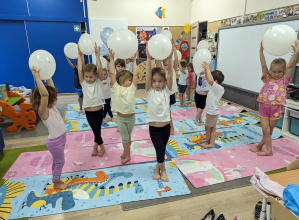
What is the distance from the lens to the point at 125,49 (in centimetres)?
200

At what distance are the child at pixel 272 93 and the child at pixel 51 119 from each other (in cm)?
231

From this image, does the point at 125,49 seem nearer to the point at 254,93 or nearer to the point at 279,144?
the point at 279,144

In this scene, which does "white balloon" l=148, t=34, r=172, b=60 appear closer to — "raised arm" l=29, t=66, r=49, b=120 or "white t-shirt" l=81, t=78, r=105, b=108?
"white t-shirt" l=81, t=78, r=105, b=108

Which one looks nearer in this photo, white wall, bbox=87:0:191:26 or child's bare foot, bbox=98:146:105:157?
child's bare foot, bbox=98:146:105:157

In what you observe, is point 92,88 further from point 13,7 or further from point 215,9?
point 13,7

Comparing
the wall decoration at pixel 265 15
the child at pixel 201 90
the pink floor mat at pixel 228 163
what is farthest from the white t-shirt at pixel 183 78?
the pink floor mat at pixel 228 163

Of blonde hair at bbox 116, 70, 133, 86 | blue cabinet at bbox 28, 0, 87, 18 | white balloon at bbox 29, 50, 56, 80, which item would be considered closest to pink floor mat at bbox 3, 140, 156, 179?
blonde hair at bbox 116, 70, 133, 86

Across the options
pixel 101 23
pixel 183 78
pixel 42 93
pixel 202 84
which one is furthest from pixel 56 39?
pixel 42 93

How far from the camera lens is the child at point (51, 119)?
66.4 inches

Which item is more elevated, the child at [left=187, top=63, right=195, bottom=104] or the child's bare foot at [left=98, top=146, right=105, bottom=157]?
the child at [left=187, top=63, right=195, bottom=104]

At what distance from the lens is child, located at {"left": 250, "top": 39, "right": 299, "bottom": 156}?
90.9 inches

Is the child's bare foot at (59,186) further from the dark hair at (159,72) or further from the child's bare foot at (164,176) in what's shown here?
the dark hair at (159,72)

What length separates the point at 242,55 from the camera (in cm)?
456

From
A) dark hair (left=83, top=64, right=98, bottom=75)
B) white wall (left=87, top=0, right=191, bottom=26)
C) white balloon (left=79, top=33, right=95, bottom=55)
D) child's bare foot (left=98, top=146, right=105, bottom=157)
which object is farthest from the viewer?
white wall (left=87, top=0, right=191, bottom=26)
